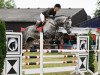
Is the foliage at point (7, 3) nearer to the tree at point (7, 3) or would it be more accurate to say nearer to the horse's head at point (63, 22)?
the tree at point (7, 3)

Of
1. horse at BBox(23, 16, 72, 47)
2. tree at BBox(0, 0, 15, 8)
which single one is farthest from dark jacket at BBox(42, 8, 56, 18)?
tree at BBox(0, 0, 15, 8)

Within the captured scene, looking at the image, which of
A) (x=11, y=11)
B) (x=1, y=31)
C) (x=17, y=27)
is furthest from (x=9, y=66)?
(x=11, y=11)

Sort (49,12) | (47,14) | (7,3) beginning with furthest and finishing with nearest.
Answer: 1. (7,3)
2. (47,14)
3. (49,12)

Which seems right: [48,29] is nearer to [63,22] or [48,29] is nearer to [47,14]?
[63,22]

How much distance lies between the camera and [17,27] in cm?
4259

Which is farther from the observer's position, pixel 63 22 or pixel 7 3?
pixel 7 3

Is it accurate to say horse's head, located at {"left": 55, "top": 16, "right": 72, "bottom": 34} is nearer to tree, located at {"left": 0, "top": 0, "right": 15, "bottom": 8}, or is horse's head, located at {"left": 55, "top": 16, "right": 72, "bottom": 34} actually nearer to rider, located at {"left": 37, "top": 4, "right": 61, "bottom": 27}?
rider, located at {"left": 37, "top": 4, "right": 61, "bottom": 27}

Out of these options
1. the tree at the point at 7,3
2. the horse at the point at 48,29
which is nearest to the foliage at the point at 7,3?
the tree at the point at 7,3

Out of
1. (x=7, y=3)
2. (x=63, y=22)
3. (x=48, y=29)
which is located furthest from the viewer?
(x=7, y=3)

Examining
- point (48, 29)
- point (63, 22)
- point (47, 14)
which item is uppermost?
point (47, 14)

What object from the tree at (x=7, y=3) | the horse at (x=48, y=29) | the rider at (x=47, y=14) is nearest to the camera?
the rider at (x=47, y=14)

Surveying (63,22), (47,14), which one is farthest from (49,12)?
(63,22)

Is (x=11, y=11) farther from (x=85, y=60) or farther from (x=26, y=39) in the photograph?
Result: (x=85, y=60)

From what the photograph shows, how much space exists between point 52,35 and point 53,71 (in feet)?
23.1
